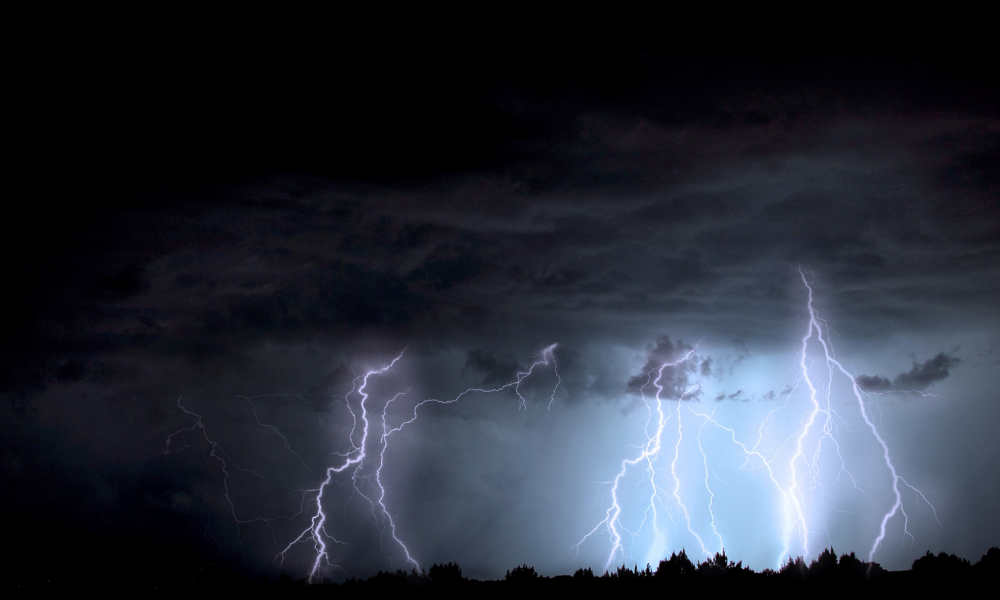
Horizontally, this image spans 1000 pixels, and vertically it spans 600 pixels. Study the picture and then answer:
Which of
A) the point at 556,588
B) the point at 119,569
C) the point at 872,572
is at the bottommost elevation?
the point at 119,569

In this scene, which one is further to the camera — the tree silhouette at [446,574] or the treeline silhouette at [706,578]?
the tree silhouette at [446,574]

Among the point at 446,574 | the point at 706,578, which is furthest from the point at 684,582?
the point at 446,574

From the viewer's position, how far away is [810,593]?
1588cm

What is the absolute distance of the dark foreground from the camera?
1579 cm

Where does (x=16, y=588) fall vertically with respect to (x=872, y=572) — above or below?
below

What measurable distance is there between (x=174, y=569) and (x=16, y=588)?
9918 millimetres

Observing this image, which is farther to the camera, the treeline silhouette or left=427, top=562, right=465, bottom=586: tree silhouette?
left=427, top=562, right=465, bottom=586: tree silhouette

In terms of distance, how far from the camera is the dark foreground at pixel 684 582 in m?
15.8

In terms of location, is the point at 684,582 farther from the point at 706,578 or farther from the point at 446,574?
the point at 446,574

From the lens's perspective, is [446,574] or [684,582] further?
[446,574]

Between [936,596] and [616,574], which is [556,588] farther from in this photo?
[936,596]

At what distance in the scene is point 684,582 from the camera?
690 inches

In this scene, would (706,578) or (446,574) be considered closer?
(706,578)

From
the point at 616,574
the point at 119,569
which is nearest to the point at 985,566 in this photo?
the point at 616,574
